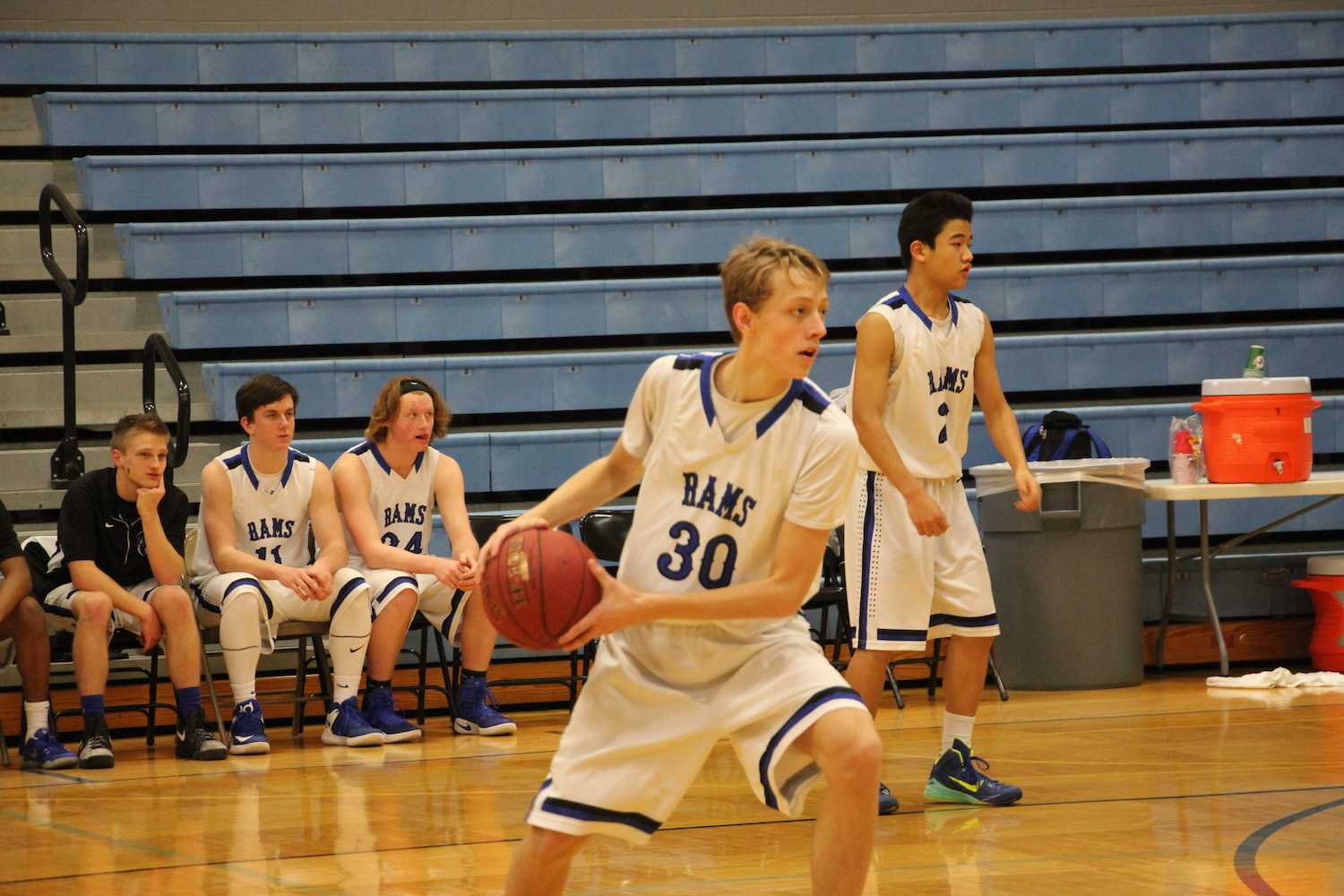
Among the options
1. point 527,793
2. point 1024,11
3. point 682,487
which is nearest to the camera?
point 682,487

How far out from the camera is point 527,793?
14.1 feet

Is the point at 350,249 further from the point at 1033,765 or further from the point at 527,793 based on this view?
the point at 1033,765

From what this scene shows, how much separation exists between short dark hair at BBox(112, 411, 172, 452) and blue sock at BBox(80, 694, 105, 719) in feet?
2.80

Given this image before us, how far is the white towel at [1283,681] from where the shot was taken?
6.11 metres

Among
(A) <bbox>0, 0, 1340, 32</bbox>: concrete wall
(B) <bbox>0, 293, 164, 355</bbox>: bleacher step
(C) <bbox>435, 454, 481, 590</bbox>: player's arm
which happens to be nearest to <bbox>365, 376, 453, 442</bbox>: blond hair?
(C) <bbox>435, 454, 481, 590</bbox>: player's arm

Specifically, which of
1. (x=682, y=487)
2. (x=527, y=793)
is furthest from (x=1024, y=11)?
(x=682, y=487)

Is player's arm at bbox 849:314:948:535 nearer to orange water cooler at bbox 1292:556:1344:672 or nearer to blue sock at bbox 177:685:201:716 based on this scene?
blue sock at bbox 177:685:201:716

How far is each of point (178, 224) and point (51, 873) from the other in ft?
15.5

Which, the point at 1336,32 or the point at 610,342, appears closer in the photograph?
the point at 610,342

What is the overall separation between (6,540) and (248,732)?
1.05 m

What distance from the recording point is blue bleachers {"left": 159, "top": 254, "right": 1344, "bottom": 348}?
7316 mm

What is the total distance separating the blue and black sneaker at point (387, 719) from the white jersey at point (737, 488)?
10.6 feet

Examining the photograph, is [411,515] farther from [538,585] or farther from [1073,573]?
[538,585]

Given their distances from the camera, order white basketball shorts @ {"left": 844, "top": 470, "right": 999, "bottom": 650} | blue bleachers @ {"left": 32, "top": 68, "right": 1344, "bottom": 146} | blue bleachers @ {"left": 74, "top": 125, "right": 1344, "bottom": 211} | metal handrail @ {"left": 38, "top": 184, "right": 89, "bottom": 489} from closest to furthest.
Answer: white basketball shorts @ {"left": 844, "top": 470, "right": 999, "bottom": 650}
metal handrail @ {"left": 38, "top": 184, "right": 89, "bottom": 489}
blue bleachers @ {"left": 74, "top": 125, "right": 1344, "bottom": 211}
blue bleachers @ {"left": 32, "top": 68, "right": 1344, "bottom": 146}
